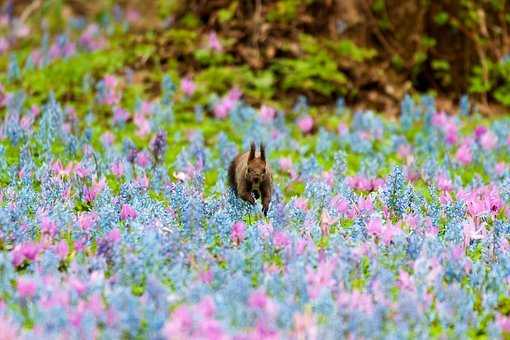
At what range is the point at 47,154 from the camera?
7.28 metres

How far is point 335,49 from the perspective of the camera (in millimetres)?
10656

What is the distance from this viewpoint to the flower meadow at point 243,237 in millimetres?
4137

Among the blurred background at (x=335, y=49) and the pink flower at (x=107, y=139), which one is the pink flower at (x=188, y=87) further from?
the pink flower at (x=107, y=139)

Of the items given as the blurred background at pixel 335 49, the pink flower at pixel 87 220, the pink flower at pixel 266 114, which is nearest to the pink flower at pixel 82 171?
the pink flower at pixel 87 220

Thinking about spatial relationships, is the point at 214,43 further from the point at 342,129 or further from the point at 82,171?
the point at 82,171

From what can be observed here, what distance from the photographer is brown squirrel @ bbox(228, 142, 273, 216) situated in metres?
5.83

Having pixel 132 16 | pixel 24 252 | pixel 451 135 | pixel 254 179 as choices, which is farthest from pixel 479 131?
pixel 132 16

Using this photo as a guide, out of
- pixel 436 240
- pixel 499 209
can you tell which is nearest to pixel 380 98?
pixel 499 209

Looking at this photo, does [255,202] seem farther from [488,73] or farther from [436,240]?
[488,73]

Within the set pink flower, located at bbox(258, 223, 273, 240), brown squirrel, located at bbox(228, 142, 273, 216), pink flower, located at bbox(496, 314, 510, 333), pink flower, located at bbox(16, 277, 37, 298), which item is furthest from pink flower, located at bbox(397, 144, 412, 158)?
pink flower, located at bbox(16, 277, 37, 298)

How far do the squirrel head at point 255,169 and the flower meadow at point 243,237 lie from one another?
185 millimetres

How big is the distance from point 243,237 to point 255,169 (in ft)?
2.22

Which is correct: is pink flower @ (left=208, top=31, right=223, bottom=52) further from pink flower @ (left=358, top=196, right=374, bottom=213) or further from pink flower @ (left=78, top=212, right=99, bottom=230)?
pink flower @ (left=78, top=212, right=99, bottom=230)

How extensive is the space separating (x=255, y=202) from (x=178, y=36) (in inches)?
203
